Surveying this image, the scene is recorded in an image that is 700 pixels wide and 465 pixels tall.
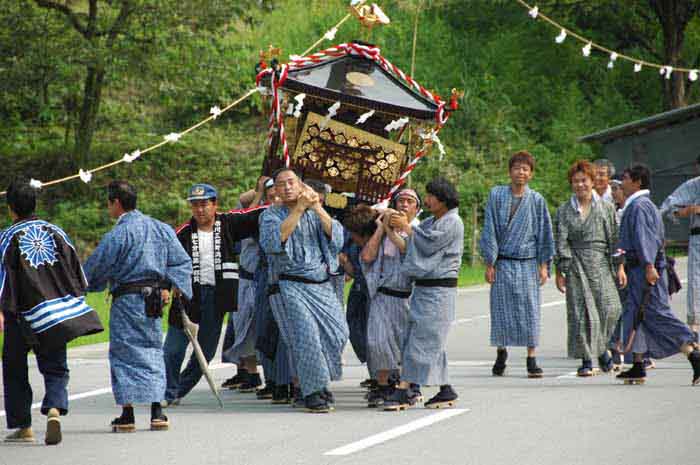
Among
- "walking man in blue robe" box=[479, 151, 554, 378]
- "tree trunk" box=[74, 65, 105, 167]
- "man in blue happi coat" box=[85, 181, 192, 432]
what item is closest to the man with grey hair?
"walking man in blue robe" box=[479, 151, 554, 378]

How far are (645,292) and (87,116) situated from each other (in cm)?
2081

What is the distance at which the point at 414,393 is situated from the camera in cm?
1023

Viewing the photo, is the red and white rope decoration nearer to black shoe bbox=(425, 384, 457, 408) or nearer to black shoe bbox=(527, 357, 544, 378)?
black shoe bbox=(527, 357, 544, 378)

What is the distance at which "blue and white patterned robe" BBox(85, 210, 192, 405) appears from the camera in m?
8.91

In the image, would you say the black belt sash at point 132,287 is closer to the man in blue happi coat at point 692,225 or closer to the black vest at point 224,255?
the black vest at point 224,255

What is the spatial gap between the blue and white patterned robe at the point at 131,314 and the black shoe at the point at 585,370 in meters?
4.47

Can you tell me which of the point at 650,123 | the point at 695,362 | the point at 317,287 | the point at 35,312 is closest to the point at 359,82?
the point at 317,287

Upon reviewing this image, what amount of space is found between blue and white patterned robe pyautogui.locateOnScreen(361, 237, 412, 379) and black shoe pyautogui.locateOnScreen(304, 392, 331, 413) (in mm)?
623

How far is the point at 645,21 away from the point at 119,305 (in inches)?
1351

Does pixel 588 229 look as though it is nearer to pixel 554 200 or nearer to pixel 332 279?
pixel 332 279

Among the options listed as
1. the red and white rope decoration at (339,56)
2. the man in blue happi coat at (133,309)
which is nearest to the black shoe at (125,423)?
the man in blue happi coat at (133,309)

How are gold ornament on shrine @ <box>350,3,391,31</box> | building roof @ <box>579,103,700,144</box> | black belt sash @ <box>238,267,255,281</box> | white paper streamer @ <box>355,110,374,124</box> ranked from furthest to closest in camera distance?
building roof @ <box>579,103,700,144</box>
gold ornament on shrine @ <box>350,3,391,31</box>
white paper streamer @ <box>355,110,374,124</box>
black belt sash @ <box>238,267,255,281</box>

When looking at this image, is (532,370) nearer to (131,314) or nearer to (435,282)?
(435,282)

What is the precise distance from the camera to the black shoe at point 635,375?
A: 11156 mm
